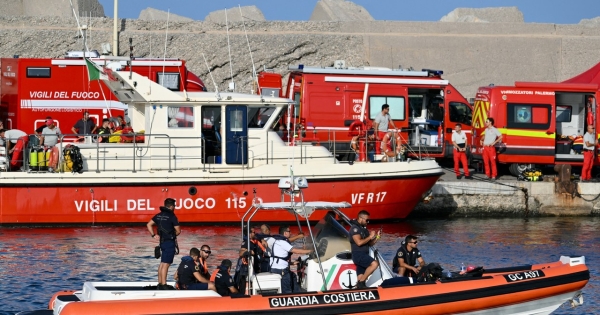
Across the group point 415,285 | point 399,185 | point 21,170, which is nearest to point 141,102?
point 21,170

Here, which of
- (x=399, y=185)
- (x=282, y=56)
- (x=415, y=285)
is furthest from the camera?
(x=282, y=56)

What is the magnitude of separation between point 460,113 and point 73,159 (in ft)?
31.4

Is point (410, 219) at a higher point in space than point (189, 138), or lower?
lower

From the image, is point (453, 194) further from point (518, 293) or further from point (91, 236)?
point (518, 293)

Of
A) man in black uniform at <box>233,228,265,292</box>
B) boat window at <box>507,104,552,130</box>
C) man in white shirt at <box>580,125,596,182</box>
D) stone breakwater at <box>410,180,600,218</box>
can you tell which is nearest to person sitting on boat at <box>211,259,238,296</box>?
man in black uniform at <box>233,228,265,292</box>

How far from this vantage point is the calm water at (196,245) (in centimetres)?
1523

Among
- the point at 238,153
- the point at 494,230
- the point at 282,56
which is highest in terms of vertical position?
the point at 282,56

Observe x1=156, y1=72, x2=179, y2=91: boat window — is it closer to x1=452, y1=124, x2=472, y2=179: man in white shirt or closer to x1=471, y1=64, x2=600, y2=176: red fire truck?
x1=452, y1=124, x2=472, y2=179: man in white shirt

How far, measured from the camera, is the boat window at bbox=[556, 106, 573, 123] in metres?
24.5

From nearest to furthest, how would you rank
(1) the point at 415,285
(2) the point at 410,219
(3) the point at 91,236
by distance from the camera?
(1) the point at 415,285, (3) the point at 91,236, (2) the point at 410,219

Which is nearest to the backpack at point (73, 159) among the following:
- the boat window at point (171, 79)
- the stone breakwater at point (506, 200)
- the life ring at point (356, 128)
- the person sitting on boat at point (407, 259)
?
the boat window at point (171, 79)

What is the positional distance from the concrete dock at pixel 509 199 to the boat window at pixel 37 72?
9165 millimetres

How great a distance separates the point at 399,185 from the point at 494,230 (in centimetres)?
212

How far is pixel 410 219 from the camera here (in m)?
21.9
